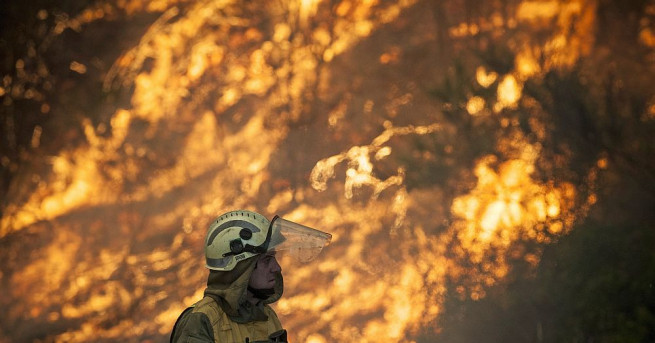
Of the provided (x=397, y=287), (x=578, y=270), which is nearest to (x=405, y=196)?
(x=397, y=287)

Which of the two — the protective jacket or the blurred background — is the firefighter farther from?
the blurred background

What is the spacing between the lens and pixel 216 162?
418 centimetres

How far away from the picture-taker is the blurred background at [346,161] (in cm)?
397

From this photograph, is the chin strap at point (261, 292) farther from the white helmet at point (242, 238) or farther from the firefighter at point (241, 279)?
the white helmet at point (242, 238)

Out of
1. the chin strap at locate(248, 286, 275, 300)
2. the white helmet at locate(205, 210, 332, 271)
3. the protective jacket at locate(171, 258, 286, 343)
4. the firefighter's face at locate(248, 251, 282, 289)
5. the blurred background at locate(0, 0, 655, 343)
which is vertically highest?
the blurred background at locate(0, 0, 655, 343)

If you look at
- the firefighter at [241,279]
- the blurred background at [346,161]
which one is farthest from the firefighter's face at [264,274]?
the blurred background at [346,161]

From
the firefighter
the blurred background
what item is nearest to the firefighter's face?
the firefighter

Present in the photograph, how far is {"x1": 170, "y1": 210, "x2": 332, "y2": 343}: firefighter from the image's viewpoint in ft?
8.14

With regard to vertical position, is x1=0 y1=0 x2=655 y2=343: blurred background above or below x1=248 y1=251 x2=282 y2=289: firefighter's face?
above

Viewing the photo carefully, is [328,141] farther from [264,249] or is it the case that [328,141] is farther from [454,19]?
[264,249]

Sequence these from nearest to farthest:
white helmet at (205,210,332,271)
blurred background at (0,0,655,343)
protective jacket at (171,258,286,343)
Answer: protective jacket at (171,258,286,343) → white helmet at (205,210,332,271) → blurred background at (0,0,655,343)

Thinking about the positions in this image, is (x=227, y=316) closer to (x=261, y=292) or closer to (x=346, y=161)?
(x=261, y=292)

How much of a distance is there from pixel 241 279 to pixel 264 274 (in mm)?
94

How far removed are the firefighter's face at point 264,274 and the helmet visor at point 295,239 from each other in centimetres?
5
